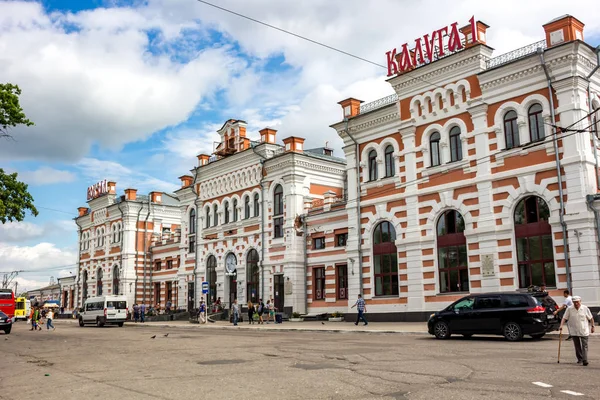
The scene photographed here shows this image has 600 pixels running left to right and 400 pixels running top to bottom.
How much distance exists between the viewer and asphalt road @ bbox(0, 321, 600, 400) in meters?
9.46

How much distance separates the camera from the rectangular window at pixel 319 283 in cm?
3859

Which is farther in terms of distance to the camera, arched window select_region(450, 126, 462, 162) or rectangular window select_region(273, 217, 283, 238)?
rectangular window select_region(273, 217, 283, 238)

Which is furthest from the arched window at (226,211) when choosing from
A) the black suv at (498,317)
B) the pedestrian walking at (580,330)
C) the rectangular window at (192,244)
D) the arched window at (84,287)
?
the pedestrian walking at (580,330)

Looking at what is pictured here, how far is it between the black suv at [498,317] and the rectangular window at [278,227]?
22.0 m

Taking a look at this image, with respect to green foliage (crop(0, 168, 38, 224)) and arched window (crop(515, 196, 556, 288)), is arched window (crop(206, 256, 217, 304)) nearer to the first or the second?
green foliage (crop(0, 168, 38, 224))

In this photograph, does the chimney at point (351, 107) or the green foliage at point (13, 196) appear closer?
the green foliage at point (13, 196)

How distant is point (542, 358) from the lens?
44.3 ft

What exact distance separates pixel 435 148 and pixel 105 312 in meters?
25.2

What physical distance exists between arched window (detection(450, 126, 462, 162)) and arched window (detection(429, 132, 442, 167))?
0.84 metres

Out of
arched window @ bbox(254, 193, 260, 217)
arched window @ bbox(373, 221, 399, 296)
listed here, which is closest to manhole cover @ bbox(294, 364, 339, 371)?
arched window @ bbox(373, 221, 399, 296)

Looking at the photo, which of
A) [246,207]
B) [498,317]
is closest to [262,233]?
[246,207]

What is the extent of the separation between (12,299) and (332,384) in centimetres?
→ 4501

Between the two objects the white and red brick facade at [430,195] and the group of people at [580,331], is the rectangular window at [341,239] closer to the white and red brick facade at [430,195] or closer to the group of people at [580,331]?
the white and red brick facade at [430,195]

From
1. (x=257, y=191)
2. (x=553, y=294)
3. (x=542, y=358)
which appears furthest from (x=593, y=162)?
(x=257, y=191)
